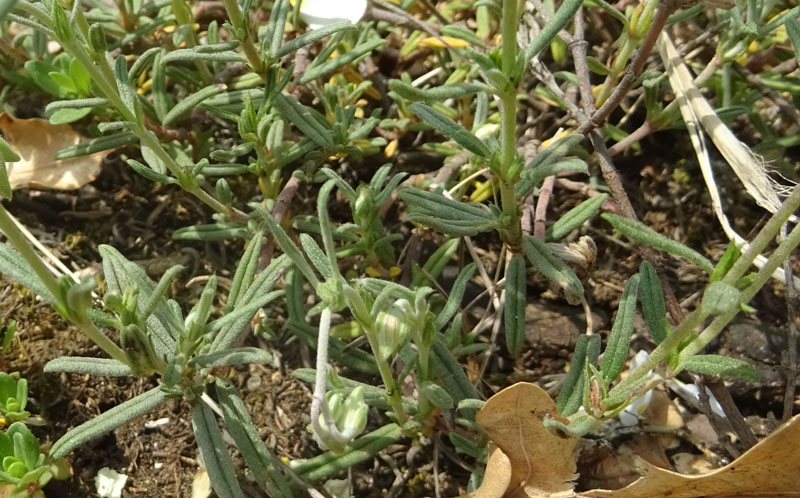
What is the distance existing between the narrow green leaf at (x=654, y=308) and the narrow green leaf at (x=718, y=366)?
157mm

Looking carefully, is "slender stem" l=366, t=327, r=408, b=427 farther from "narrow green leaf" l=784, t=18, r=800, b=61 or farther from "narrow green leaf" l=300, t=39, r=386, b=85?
"narrow green leaf" l=784, t=18, r=800, b=61

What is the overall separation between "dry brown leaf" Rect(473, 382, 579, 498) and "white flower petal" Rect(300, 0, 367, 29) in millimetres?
1620

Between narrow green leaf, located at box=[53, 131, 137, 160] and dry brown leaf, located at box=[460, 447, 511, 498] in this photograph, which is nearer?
dry brown leaf, located at box=[460, 447, 511, 498]

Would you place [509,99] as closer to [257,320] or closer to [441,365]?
[441,365]

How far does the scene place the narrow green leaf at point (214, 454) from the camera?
80.1 inches

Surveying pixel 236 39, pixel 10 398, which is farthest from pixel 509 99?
pixel 10 398

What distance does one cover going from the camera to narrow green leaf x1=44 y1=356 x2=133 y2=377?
1.99 metres

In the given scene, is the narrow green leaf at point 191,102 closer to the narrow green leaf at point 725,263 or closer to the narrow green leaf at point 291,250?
the narrow green leaf at point 291,250

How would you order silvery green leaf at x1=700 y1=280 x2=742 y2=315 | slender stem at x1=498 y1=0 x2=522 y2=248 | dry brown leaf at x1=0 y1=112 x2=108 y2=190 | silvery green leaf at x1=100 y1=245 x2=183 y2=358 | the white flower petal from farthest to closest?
dry brown leaf at x1=0 y1=112 x2=108 y2=190
the white flower petal
silvery green leaf at x1=100 y1=245 x2=183 y2=358
slender stem at x1=498 y1=0 x2=522 y2=248
silvery green leaf at x1=700 y1=280 x2=742 y2=315

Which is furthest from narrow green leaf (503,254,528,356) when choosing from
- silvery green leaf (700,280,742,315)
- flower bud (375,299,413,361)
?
silvery green leaf (700,280,742,315)

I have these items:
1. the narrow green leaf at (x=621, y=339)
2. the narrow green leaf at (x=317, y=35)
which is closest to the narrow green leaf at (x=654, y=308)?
the narrow green leaf at (x=621, y=339)

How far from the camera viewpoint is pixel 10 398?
7.66ft

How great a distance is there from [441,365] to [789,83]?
1.76 metres

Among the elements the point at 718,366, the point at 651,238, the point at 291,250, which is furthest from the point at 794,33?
the point at 291,250
